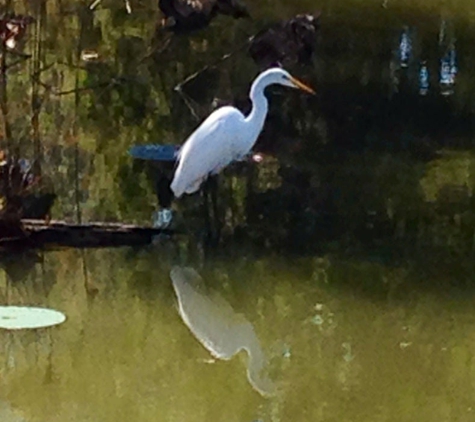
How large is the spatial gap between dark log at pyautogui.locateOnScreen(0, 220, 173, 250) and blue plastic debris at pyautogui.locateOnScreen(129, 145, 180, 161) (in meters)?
1.21

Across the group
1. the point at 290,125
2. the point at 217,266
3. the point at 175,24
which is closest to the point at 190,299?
the point at 217,266

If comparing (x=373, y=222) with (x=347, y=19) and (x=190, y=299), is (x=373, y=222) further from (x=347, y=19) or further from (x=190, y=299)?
(x=347, y=19)

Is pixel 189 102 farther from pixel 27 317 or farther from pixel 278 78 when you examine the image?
pixel 27 317

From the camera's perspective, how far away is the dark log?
5.73 meters

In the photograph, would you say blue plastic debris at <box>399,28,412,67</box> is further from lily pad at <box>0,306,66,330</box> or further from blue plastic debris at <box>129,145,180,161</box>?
lily pad at <box>0,306,66,330</box>

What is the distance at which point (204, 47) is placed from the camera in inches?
388

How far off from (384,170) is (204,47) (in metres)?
3.08

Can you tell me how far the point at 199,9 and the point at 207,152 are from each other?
1.62 m

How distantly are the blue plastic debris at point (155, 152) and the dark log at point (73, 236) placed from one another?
3.98 feet

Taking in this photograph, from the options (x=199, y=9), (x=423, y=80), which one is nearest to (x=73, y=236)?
(x=199, y=9)

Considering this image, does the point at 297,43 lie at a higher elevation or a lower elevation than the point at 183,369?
higher

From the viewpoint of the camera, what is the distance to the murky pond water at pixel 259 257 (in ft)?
15.1

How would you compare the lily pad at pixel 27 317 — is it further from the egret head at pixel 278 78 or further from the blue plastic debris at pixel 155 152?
the egret head at pixel 278 78

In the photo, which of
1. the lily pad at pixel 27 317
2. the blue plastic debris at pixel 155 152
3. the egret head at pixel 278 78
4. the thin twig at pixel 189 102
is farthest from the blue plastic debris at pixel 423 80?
the lily pad at pixel 27 317
